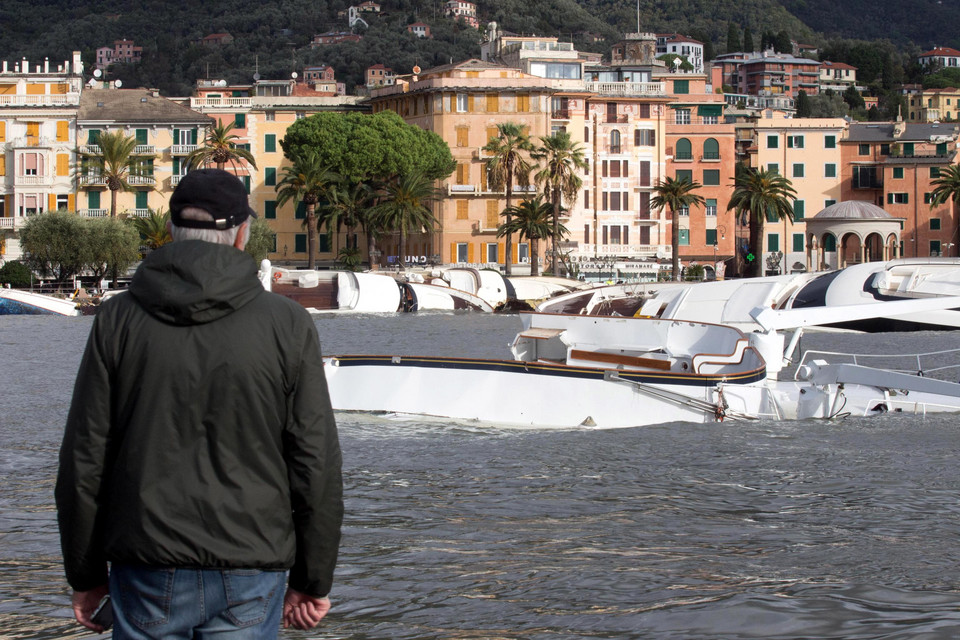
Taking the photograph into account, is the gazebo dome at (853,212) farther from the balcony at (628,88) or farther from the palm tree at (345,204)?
the palm tree at (345,204)

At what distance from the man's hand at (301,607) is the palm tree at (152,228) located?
71.2 m

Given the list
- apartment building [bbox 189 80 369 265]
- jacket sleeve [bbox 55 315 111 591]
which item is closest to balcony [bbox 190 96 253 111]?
apartment building [bbox 189 80 369 265]

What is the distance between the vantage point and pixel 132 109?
87.3 m

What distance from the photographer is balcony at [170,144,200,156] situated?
86.8m

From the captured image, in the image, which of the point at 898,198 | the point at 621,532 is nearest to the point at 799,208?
the point at 898,198

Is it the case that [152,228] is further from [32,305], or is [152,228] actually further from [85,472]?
[85,472]

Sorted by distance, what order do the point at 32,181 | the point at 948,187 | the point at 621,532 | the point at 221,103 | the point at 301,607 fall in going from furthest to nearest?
the point at 948,187 → the point at 221,103 → the point at 32,181 → the point at 621,532 → the point at 301,607

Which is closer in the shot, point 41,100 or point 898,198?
point 41,100

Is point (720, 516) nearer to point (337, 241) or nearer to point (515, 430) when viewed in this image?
point (515, 430)

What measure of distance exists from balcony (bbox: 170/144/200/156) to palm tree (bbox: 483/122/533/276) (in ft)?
65.2

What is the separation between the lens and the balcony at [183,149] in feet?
285

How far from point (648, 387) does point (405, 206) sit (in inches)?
2501

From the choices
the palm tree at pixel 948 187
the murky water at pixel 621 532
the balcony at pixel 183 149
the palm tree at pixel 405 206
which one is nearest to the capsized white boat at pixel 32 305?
the palm tree at pixel 405 206

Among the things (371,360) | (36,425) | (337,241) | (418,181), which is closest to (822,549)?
(371,360)
